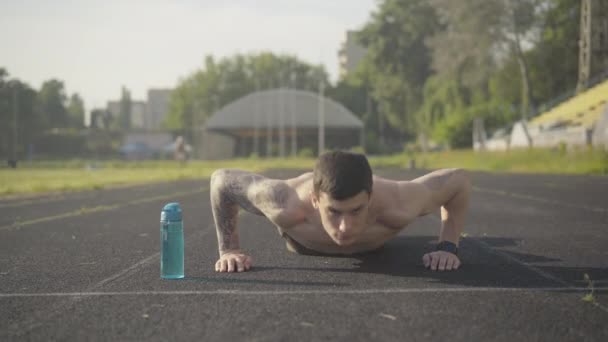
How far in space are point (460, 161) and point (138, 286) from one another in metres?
32.2

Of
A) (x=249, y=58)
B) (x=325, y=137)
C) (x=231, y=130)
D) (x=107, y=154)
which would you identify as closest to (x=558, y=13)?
(x=325, y=137)

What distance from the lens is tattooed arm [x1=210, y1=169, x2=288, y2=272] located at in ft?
15.4

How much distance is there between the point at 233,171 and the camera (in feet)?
16.4

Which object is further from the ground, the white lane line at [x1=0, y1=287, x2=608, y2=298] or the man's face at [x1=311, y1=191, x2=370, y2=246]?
the man's face at [x1=311, y1=191, x2=370, y2=246]

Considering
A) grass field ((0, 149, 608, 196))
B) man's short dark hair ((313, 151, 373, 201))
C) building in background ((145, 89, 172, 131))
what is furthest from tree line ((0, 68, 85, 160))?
building in background ((145, 89, 172, 131))

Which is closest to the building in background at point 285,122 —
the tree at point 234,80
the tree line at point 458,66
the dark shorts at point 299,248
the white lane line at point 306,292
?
the tree line at point 458,66

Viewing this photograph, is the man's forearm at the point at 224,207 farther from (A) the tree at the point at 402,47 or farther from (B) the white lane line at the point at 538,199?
(A) the tree at the point at 402,47

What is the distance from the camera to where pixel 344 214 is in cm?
400

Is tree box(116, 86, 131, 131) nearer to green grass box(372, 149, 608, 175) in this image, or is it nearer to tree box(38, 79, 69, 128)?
tree box(38, 79, 69, 128)

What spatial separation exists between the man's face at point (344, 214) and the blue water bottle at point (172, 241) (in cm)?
100

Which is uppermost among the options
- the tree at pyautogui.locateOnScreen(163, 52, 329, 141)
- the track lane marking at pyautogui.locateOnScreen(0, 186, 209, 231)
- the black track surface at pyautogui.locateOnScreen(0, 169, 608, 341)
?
the tree at pyautogui.locateOnScreen(163, 52, 329, 141)

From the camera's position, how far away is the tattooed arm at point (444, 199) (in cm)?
482

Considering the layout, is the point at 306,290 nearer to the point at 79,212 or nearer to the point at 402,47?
the point at 79,212

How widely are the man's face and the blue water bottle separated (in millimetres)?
1002
